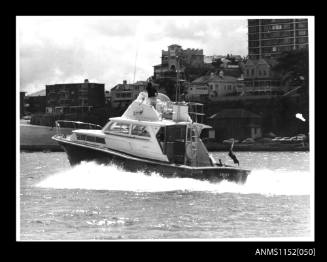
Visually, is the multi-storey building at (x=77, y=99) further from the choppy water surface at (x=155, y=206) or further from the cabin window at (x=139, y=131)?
the cabin window at (x=139, y=131)

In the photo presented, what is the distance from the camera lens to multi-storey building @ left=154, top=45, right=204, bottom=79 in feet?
92.8

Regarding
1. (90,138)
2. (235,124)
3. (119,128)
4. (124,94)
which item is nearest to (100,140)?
(90,138)

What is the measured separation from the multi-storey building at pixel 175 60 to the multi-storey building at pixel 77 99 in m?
2.72

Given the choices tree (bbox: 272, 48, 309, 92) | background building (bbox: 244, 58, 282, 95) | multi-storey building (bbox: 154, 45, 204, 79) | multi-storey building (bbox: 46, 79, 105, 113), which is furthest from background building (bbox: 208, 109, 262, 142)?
multi-storey building (bbox: 46, 79, 105, 113)

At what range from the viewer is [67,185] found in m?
24.7

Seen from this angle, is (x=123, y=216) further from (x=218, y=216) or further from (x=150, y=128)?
(x=150, y=128)

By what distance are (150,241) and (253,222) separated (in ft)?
14.6

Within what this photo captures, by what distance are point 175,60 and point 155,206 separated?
1079 cm

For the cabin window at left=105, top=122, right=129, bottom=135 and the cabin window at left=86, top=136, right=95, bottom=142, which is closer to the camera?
the cabin window at left=105, top=122, right=129, bottom=135

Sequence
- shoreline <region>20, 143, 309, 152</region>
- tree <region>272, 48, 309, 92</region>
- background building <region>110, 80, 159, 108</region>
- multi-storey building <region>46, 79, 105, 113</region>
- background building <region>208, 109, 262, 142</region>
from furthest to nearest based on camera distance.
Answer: background building <region>208, 109, 262, 142</region> < shoreline <region>20, 143, 309, 152</region> < tree <region>272, 48, 309, 92</region> < multi-storey building <region>46, 79, 105, 113</region> < background building <region>110, 80, 159, 108</region>

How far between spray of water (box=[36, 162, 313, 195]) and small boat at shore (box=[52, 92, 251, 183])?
0.61 ft

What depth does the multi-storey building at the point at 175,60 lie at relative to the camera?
2829cm

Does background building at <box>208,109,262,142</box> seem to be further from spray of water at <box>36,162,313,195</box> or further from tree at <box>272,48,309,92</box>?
spray of water at <box>36,162,313,195</box>
